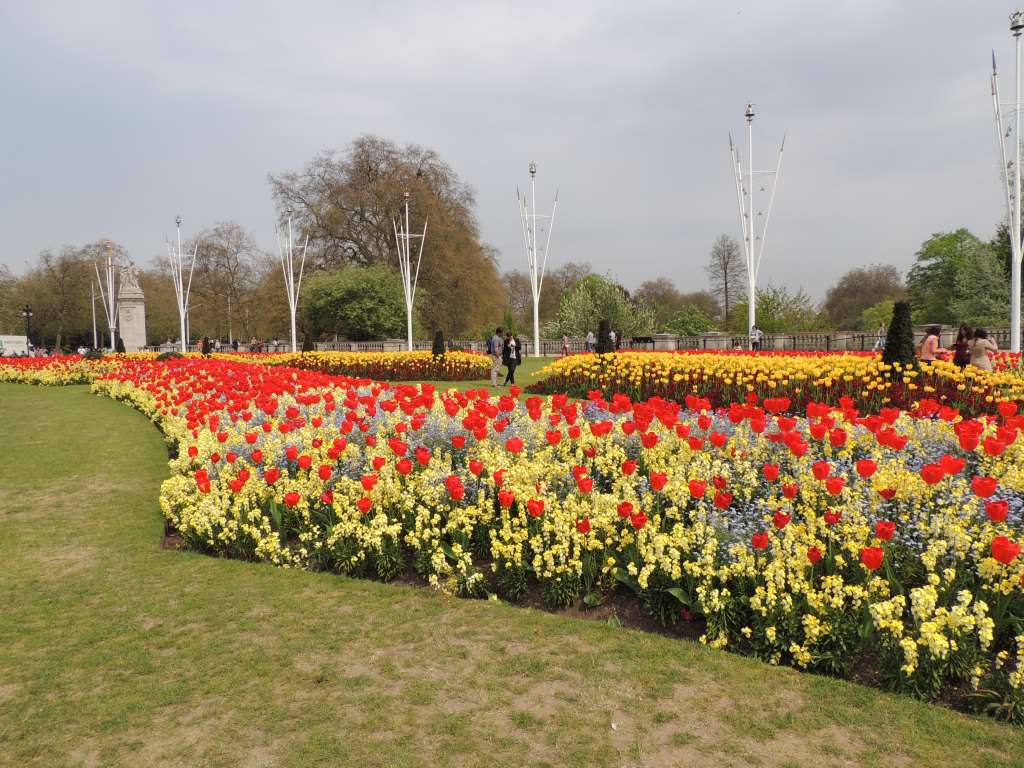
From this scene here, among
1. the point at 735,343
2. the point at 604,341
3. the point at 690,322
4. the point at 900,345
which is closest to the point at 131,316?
the point at 735,343

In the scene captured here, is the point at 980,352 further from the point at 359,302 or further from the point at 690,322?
the point at 690,322

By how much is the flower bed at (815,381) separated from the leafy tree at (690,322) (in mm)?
53159

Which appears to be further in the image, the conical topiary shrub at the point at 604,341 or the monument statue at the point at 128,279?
the monument statue at the point at 128,279

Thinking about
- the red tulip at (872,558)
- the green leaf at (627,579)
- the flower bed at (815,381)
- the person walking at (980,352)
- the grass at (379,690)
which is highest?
the person walking at (980,352)

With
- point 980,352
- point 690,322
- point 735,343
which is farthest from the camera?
point 690,322

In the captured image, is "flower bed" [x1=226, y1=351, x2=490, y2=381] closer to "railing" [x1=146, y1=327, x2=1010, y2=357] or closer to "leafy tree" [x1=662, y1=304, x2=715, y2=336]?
"railing" [x1=146, y1=327, x2=1010, y2=357]

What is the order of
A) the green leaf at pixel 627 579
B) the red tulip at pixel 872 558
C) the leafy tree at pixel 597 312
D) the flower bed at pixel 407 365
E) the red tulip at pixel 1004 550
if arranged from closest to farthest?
the red tulip at pixel 1004 550 < the red tulip at pixel 872 558 < the green leaf at pixel 627 579 < the flower bed at pixel 407 365 < the leafy tree at pixel 597 312

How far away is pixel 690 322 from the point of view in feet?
221

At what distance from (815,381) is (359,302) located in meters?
34.5

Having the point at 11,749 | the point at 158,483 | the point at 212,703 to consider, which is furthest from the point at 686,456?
the point at 158,483

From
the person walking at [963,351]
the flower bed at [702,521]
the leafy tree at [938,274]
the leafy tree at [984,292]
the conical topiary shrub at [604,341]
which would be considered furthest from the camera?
the leafy tree at [938,274]

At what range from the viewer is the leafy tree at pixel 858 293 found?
68.9 meters

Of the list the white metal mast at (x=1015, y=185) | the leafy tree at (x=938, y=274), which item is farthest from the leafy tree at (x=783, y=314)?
the white metal mast at (x=1015, y=185)

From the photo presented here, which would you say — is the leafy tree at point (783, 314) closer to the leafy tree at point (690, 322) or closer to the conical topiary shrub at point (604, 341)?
the leafy tree at point (690, 322)
